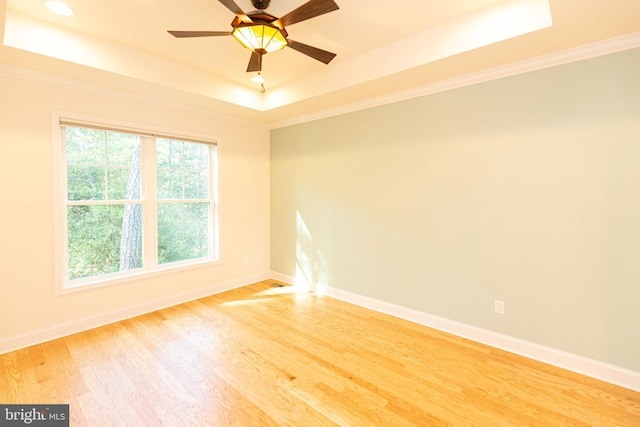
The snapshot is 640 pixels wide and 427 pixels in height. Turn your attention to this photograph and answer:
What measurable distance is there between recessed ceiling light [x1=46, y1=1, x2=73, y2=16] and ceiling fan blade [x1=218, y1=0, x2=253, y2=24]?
1410 mm

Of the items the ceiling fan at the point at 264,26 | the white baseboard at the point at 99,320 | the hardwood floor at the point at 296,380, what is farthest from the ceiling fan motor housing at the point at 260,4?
the white baseboard at the point at 99,320

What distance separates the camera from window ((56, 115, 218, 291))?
9.66ft

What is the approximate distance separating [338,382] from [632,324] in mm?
2197

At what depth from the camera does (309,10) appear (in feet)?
5.77

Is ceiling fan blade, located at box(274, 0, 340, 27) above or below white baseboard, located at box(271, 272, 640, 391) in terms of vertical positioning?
above

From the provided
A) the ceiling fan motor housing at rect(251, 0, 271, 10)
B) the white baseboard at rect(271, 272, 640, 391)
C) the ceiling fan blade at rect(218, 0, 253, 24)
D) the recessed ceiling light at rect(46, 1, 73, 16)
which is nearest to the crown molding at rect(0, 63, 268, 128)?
the recessed ceiling light at rect(46, 1, 73, 16)

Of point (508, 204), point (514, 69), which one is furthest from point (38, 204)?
point (514, 69)

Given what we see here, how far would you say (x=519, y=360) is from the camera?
8.08 ft

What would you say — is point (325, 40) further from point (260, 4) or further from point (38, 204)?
point (38, 204)

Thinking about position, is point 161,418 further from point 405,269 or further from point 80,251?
point 405,269

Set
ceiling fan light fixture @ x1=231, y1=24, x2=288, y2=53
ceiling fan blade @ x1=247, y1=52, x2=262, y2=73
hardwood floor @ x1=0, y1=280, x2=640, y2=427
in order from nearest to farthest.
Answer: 1. hardwood floor @ x1=0, y1=280, x2=640, y2=427
2. ceiling fan light fixture @ x1=231, y1=24, x2=288, y2=53
3. ceiling fan blade @ x1=247, y1=52, x2=262, y2=73

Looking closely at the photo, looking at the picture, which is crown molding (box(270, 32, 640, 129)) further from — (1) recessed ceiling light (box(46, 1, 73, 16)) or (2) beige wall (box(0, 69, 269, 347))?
(1) recessed ceiling light (box(46, 1, 73, 16))

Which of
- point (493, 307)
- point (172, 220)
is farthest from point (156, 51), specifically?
point (493, 307)

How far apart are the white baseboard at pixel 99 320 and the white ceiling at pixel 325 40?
7.84ft
